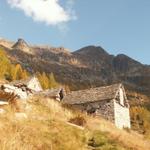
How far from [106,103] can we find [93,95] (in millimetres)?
3285

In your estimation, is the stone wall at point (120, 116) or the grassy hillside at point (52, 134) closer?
the grassy hillside at point (52, 134)

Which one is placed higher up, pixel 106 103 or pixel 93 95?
pixel 93 95

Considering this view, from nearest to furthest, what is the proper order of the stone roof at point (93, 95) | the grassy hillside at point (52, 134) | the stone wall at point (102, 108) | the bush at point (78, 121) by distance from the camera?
the grassy hillside at point (52, 134), the bush at point (78, 121), the stone wall at point (102, 108), the stone roof at point (93, 95)

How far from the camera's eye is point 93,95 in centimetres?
5872

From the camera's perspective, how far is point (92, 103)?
56812mm

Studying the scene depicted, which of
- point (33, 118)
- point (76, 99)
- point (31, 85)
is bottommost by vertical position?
point (33, 118)

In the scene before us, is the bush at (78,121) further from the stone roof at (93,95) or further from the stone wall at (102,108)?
the stone roof at (93,95)

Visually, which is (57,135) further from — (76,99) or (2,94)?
(76,99)

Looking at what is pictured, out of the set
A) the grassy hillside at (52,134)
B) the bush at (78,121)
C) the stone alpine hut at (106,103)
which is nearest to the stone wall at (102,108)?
the stone alpine hut at (106,103)

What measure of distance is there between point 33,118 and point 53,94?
4437cm

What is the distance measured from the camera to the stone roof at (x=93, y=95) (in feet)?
188

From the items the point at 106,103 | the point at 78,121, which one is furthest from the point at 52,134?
the point at 106,103

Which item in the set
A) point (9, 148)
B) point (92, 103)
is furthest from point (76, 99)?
point (9, 148)

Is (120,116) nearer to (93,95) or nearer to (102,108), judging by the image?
(102,108)
